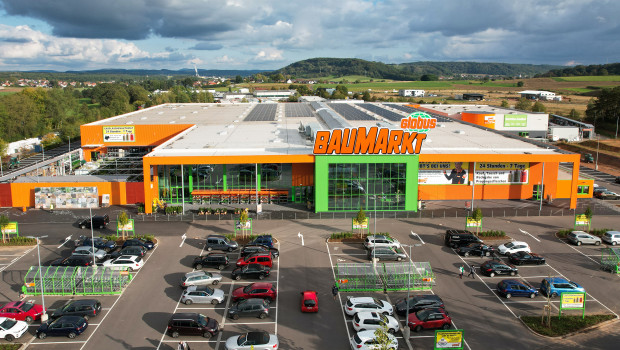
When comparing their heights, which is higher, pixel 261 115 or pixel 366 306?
pixel 261 115

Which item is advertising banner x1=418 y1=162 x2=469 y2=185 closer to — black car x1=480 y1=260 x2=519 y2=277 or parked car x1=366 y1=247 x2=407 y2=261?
parked car x1=366 y1=247 x2=407 y2=261

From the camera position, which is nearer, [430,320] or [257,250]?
[430,320]

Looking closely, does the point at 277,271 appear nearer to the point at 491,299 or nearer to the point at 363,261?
the point at 363,261

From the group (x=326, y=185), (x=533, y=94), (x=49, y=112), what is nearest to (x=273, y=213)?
(x=326, y=185)

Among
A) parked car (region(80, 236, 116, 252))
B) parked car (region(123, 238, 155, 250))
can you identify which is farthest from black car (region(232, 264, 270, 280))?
parked car (region(80, 236, 116, 252))

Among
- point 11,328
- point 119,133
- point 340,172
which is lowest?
point 11,328

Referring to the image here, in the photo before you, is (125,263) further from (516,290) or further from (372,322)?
(516,290)

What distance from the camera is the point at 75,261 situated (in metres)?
30.7

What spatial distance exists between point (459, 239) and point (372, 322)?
47.8 ft

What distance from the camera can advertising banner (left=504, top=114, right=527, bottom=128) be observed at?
80.5 m

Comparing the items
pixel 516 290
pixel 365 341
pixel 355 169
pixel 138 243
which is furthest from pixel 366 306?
pixel 355 169

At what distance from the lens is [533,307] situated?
1026 inches

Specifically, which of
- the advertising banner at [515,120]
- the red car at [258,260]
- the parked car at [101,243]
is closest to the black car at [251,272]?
the red car at [258,260]

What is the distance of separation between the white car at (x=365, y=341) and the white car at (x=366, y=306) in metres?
2.56
